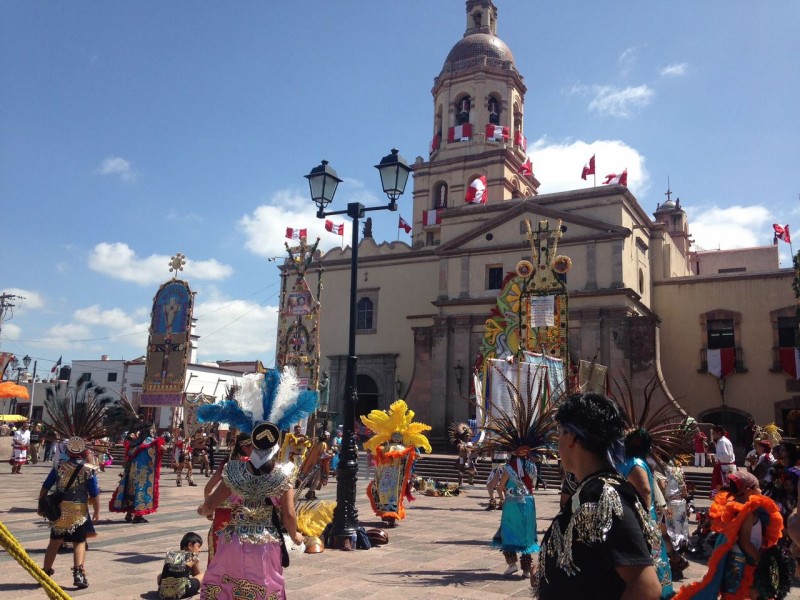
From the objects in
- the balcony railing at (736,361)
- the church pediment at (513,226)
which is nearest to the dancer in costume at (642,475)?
the church pediment at (513,226)

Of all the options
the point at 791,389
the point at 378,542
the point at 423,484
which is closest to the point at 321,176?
the point at 378,542

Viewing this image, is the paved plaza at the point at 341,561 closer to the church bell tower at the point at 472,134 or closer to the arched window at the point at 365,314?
the arched window at the point at 365,314

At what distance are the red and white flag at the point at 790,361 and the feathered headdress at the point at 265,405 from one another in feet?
92.5

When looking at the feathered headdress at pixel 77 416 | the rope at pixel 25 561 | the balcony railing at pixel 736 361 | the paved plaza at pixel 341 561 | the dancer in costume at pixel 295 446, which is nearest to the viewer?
the rope at pixel 25 561

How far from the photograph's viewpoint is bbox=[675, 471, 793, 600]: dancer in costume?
476 centimetres

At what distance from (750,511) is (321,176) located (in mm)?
8295

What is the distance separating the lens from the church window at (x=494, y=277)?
32.5 meters

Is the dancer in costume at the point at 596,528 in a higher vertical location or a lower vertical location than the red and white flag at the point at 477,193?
lower

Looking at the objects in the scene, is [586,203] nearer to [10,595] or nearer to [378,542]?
[378,542]

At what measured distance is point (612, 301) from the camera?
29.6 meters

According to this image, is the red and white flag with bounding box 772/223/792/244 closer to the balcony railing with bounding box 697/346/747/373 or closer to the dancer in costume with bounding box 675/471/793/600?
the balcony railing with bounding box 697/346/747/373

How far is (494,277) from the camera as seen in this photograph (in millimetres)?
32812

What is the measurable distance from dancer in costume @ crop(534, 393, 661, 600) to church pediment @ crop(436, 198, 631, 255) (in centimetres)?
2846

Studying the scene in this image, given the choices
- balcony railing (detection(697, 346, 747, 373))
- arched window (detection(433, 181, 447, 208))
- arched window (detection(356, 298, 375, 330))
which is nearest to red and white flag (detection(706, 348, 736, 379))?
balcony railing (detection(697, 346, 747, 373))
